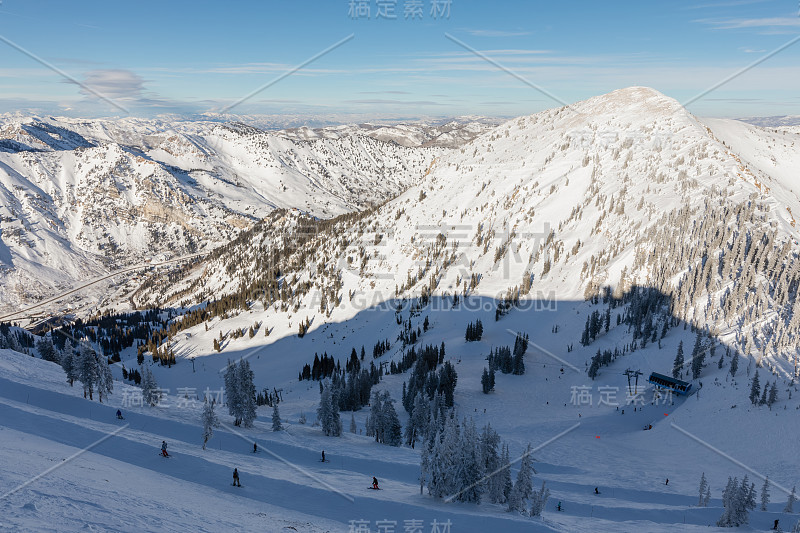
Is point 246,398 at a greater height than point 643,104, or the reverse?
point 643,104

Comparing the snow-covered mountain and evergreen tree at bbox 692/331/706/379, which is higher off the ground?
the snow-covered mountain

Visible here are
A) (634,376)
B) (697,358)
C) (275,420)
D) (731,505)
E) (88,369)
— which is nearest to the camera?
(731,505)

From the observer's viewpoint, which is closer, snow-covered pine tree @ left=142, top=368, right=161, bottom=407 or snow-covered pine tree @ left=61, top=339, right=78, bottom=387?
snow-covered pine tree @ left=142, top=368, right=161, bottom=407

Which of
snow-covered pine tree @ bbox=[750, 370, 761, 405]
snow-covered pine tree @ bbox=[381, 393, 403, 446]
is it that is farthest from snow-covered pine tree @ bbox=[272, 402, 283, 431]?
snow-covered pine tree @ bbox=[750, 370, 761, 405]

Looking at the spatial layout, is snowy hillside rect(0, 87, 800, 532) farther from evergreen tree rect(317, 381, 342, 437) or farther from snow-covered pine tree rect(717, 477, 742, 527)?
evergreen tree rect(317, 381, 342, 437)

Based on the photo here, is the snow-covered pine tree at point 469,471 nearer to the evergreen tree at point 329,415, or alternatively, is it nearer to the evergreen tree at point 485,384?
the evergreen tree at point 329,415

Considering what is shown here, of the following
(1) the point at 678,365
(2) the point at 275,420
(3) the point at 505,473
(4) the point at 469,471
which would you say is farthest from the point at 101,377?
(1) the point at 678,365

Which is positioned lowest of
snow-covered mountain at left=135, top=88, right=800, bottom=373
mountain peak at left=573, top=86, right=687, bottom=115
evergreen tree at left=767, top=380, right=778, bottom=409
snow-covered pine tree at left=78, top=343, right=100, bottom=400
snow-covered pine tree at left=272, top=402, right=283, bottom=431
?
snow-covered pine tree at left=272, top=402, right=283, bottom=431

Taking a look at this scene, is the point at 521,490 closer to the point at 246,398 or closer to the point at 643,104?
the point at 246,398

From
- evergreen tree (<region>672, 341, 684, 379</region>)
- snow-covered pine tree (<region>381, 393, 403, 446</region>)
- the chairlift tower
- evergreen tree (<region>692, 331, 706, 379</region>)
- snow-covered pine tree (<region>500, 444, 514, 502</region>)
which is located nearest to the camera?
snow-covered pine tree (<region>500, 444, 514, 502</region>)

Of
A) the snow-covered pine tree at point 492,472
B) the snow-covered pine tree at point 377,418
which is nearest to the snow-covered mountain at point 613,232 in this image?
the snow-covered pine tree at point 492,472

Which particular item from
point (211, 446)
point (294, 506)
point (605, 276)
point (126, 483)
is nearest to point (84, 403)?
point (211, 446)
